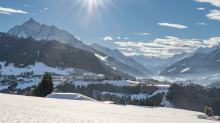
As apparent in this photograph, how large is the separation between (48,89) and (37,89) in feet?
15.3

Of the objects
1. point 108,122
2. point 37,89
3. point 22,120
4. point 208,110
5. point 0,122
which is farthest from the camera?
point 37,89

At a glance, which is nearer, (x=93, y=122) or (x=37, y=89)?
(x=93, y=122)

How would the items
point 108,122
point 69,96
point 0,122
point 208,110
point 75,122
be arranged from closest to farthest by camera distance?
1. point 0,122
2. point 75,122
3. point 108,122
4. point 69,96
5. point 208,110

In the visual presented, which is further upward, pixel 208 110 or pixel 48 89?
pixel 48 89

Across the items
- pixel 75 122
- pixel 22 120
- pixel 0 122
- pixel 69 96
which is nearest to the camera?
pixel 0 122

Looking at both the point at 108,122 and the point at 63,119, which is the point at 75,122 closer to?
the point at 63,119

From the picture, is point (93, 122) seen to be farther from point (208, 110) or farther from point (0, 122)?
point (208, 110)

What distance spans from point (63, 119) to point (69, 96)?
47185mm

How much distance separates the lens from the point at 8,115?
1192 centimetres

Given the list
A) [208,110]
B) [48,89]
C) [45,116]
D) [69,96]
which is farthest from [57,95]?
[208,110]

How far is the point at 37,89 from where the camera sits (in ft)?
264

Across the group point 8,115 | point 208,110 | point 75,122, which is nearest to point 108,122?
point 75,122

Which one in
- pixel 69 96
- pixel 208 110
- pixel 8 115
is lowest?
pixel 208 110

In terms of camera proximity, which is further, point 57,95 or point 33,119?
point 57,95
